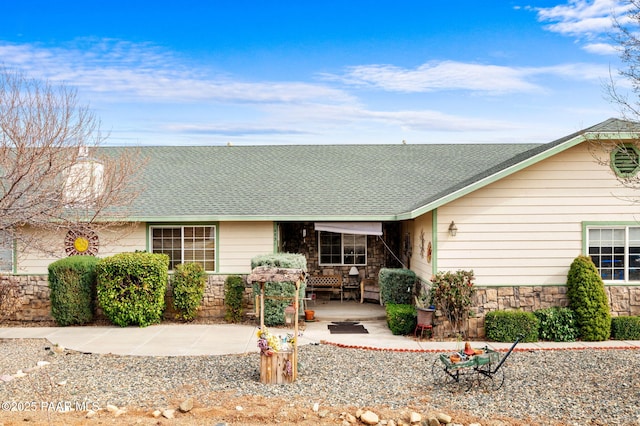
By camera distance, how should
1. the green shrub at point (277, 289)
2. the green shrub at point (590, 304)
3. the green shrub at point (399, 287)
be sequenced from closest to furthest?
1. the green shrub at point (590, 304)
2. the green shrub at point (277, 289)
3. the green shrub at point (399, 287)

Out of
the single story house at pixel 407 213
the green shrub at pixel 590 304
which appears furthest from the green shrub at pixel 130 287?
the green shrub at pixel 590 304

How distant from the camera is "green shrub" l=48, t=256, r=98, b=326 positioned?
520 inches

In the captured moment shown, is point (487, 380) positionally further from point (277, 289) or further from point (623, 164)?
point (623, 164)

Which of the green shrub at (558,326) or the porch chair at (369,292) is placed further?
the porch chair at (369,292)

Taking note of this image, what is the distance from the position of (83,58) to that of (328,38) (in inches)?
271

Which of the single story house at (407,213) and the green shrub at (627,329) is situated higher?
the single story house at (407,213)

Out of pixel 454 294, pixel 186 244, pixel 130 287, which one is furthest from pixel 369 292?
pixel 130 287

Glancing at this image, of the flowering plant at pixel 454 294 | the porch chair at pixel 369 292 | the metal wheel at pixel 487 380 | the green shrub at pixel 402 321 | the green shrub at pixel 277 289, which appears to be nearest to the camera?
the metal wheel at pixel 487 380

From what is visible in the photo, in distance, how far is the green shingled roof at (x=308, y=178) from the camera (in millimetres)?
14242

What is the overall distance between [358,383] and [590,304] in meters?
5.84

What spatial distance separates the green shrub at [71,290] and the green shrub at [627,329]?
12.0 metres

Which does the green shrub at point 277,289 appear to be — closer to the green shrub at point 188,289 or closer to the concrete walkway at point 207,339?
the concrete walkway at point 207,339

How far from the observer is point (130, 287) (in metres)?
13.0

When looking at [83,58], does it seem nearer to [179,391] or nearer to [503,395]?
[179,391]
